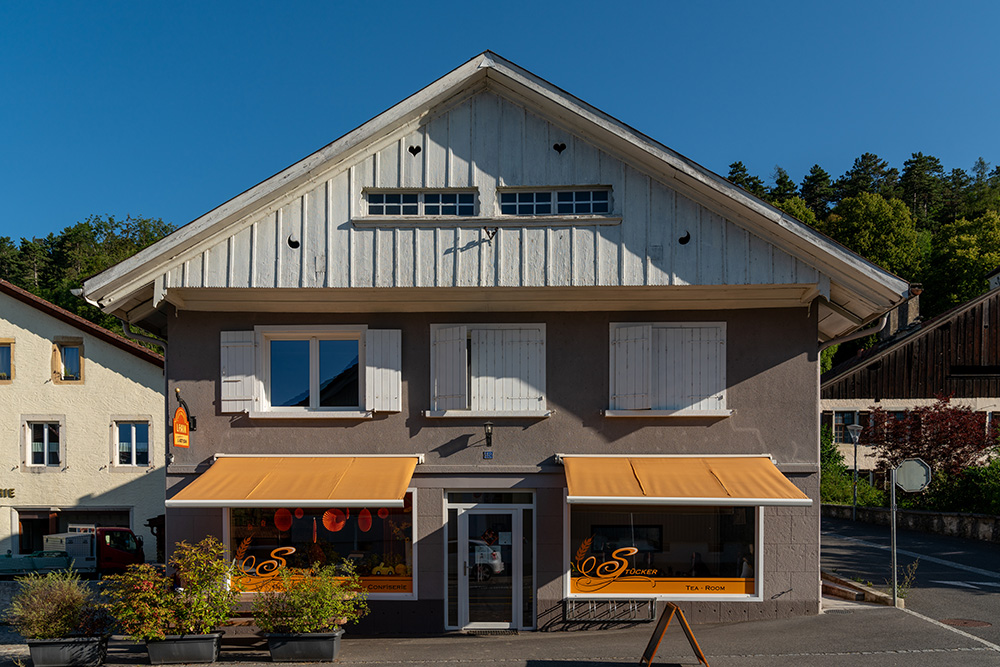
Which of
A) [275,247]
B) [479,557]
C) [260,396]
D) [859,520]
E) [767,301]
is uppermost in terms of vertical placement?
[275,247]

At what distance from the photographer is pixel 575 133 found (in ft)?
36.5

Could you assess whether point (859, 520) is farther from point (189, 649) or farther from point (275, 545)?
point (189, 649)

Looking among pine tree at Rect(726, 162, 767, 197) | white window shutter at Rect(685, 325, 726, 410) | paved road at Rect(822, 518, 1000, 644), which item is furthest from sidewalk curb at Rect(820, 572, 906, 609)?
pine tree at Rect(726, 162, 767, 197)

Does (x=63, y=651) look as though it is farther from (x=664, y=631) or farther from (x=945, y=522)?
(x=945, y=522)

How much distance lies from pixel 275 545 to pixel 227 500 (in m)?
1.87

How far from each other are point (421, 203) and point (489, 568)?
6.03 metres

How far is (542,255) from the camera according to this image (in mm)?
10820

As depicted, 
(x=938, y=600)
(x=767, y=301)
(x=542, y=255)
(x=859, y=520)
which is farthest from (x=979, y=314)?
(x=542, y=255)

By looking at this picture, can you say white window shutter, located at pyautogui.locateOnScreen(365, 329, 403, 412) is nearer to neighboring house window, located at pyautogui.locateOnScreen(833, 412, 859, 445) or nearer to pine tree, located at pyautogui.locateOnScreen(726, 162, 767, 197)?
neighboring house window, located at pyautogui.locateOnScreen(833, 412, 859, 445)

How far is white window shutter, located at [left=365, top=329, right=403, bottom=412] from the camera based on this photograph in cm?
1154

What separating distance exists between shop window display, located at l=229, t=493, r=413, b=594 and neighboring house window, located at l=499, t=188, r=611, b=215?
16.5 ft

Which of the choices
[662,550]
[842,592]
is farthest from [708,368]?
[842,592]

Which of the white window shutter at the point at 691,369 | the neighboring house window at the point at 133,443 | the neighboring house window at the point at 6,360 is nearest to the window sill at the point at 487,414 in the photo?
the white window shutter at the point at 691,369

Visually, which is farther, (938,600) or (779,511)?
(938,600)
